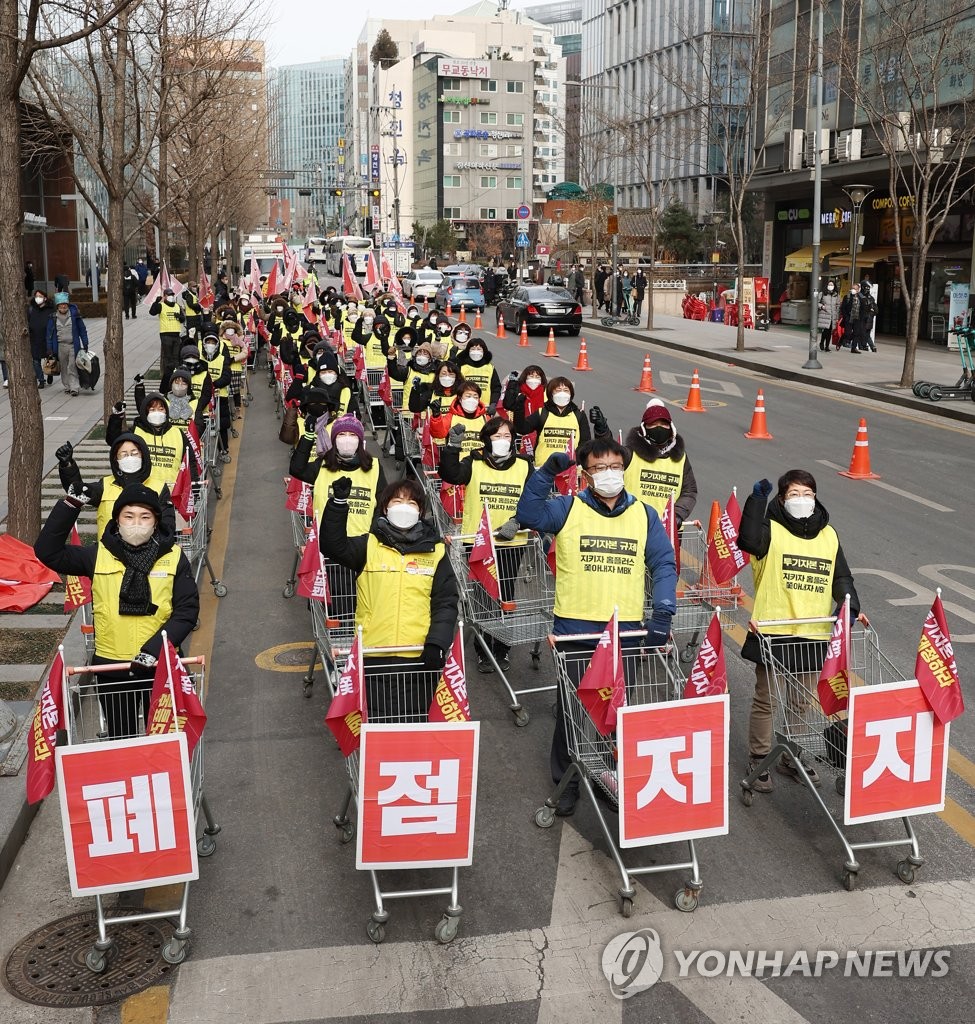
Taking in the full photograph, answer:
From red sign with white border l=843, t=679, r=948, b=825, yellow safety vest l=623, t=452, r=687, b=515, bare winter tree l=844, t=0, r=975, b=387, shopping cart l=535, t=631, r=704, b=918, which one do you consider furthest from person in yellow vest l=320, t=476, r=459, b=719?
bare winter tree l=844, t=0, r=975, b=387

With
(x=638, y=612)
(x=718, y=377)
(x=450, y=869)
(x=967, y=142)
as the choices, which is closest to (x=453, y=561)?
(x=638, y=612)

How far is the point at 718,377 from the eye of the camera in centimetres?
2759

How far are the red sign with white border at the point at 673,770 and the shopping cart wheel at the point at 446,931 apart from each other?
86 centimetres

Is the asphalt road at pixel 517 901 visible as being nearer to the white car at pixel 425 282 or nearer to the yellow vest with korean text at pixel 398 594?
the yellow vest with korean text at pixel 398 594

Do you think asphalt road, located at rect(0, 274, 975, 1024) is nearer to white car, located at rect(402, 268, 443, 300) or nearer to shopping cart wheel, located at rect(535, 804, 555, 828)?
shopping cart wheel, located at rect(535, 804, 555, 828)

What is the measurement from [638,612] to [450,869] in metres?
1.74

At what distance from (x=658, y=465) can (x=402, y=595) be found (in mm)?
3562

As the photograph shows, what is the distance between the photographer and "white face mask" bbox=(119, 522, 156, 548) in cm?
629

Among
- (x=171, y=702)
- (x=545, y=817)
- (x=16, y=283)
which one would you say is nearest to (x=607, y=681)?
(x=545, y=817)

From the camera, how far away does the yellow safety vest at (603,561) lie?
6562 millimetres

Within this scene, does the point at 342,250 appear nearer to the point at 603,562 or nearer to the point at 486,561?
the point at 486,561

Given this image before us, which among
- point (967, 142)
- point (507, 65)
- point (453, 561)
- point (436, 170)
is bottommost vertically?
point (453, 561)

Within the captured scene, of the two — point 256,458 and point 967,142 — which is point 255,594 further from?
point 967,142

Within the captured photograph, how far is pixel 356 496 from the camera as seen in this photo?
8781mm
